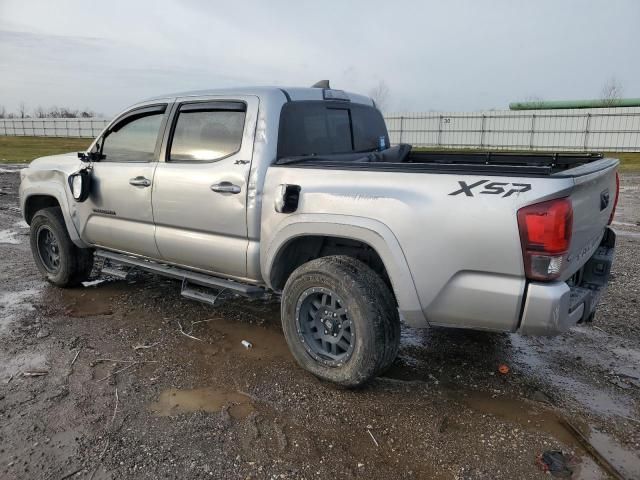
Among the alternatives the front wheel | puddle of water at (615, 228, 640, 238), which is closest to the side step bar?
the front wheel

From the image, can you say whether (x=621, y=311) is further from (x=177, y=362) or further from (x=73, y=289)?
(x=73, y=289)

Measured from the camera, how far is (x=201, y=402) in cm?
332

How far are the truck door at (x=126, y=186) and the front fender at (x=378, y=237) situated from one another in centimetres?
167

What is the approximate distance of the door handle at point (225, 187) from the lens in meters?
3.76

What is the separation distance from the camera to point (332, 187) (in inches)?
131

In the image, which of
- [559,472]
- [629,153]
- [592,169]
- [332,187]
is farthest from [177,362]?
[629,153]

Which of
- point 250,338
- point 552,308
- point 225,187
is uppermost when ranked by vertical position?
point 225,187

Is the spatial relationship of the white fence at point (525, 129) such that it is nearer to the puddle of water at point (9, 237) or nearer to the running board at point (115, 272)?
the puddle of water at point (9, 237)

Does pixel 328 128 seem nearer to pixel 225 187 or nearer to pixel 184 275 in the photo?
pixel 225 187

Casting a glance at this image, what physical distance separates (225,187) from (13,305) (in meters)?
2.85

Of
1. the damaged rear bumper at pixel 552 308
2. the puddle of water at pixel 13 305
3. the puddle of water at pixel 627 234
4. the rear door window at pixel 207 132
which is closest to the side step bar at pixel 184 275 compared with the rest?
the puddle of water at pixel 13 305

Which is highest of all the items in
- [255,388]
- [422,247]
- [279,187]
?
[279,187]

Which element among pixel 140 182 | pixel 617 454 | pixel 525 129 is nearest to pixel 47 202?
pixel 140 182

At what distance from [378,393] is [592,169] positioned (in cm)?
191
